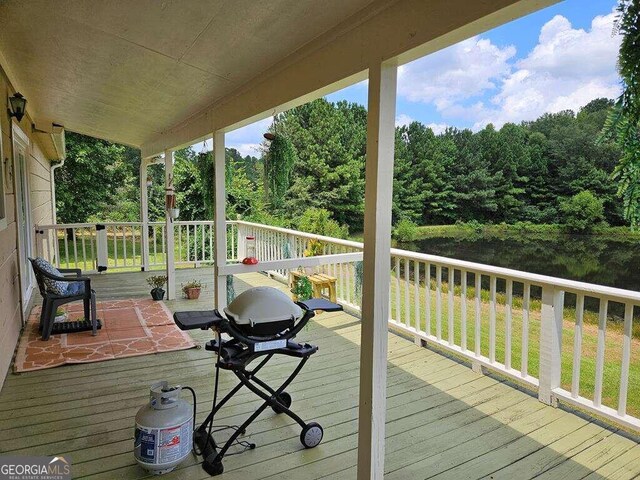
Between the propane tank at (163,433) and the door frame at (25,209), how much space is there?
10.5ft

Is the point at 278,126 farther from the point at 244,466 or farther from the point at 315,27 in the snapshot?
the point at 244,466

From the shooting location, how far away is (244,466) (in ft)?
7.27

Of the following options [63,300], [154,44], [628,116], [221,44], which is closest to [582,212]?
[628,116]

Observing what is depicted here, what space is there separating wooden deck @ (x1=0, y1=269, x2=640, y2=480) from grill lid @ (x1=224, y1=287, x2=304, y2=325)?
78 cm

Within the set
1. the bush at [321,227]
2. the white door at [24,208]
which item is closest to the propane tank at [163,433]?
the white door at [24,208]

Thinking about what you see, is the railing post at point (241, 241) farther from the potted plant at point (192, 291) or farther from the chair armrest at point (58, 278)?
the chair armrest at point (58, 278)

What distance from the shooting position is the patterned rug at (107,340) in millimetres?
3693

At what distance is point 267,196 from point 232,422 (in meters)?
1.68

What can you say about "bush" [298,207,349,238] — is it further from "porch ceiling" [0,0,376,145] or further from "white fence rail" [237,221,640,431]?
"porch ceiling" [0,0,376,145]

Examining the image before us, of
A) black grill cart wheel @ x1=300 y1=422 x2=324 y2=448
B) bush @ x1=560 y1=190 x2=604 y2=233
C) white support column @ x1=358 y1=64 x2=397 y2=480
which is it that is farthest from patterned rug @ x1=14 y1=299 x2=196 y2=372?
bush @ x1=560 y1=190 x2=604 y2=233

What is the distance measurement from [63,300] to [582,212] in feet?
15.4

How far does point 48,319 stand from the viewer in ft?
13.4

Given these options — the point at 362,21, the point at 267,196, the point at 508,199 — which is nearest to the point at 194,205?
the point at 508,199

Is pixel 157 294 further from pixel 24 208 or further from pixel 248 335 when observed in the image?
pixel 248 335
